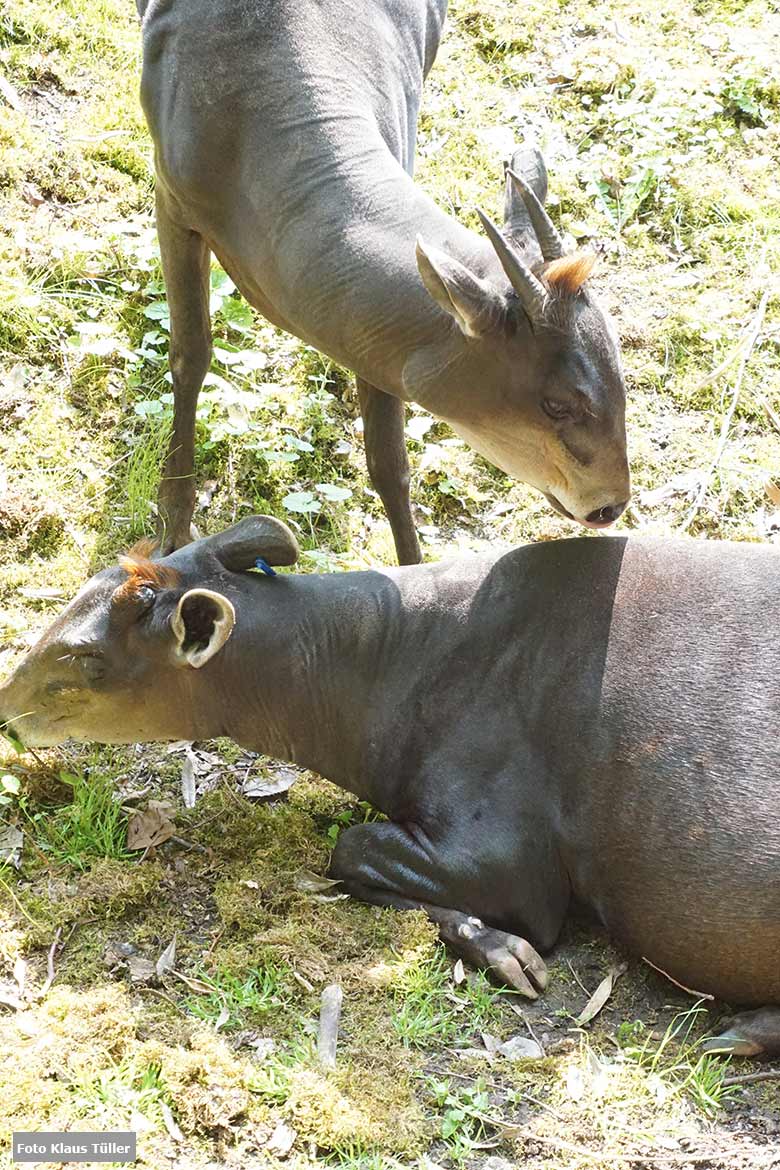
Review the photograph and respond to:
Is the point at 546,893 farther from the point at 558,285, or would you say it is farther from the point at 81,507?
the point at 81,507

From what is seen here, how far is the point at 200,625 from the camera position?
6.29 metres

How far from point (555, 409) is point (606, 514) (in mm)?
610

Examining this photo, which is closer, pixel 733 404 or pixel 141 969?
pixel 141 969

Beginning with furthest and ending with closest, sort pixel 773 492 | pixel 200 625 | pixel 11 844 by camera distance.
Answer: pixel 773 492, pixel 11 844, pixel 200 625

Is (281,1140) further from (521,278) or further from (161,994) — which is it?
(521,278)

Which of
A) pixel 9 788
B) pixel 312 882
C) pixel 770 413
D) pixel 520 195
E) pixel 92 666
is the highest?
pixel 520 195

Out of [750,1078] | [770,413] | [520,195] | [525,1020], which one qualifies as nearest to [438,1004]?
[525,1020]

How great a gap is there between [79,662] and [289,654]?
0.88 meters

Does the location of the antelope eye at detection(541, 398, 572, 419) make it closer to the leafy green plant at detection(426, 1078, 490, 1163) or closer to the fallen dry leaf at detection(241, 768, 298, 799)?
the fallen dry leaf at detection(241, 768, 298, 799)

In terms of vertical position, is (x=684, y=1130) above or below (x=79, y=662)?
below

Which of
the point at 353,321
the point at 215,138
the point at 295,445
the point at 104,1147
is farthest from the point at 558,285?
the point at 104,1147

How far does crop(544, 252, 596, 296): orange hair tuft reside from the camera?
6.11 m

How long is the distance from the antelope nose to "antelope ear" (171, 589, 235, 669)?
1622 millimetres

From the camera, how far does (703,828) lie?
5836 millimetres
